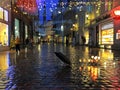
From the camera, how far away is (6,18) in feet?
139

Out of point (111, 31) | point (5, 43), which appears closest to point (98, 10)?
point (111, 31)

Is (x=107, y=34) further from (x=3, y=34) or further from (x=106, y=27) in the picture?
(x=3, y=34)

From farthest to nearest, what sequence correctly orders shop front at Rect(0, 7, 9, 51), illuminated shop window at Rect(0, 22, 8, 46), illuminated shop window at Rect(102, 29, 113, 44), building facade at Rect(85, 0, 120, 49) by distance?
illuminated shop window at Rect(102, 29, 113, 44)
building facade at Rect(85, 0, 120, 49)
illuminated shop window at Rect(0, 22, 8, 46)
shop front at Rect(0, 7, 9, 51)

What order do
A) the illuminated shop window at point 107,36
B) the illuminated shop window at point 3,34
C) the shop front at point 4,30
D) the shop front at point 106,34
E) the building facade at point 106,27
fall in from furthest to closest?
the illuminated shop window at point 107,36, the shop front at point 106,34, the building facade at point 106,27, the illuminated shop window at point 3,34, the shop front at point 4,30

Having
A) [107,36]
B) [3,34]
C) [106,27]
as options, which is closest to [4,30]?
[3,34]

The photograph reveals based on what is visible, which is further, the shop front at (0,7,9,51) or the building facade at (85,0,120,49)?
the building facade at (85,0,120,49)

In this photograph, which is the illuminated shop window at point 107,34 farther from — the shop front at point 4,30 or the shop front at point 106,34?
the shop front at point 4,30

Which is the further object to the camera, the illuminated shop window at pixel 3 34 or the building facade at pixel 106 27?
the building facade at pixel 106 27

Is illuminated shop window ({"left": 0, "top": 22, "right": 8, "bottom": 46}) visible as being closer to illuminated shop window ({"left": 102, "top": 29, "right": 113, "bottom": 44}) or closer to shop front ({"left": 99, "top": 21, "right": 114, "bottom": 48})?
shop front ({"left": 99, "top": 21, "right": 114, "bottom": 48})

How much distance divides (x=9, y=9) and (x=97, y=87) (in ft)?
115

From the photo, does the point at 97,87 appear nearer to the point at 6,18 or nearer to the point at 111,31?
the point at 6,18

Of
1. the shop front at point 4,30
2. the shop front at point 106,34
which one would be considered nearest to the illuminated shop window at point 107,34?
the shop front at point 106,34

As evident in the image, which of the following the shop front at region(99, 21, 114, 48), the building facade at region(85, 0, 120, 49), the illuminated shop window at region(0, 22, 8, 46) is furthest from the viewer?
the shop front at region(99, 21, 114, 48)

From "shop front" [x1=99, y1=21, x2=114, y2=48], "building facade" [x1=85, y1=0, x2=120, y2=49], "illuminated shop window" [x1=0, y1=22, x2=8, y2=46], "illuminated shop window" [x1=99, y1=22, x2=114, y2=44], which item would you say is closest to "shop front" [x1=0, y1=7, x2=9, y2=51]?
"illuminated shop window" [x1=0, y1=22, x2=8, y2=46]
